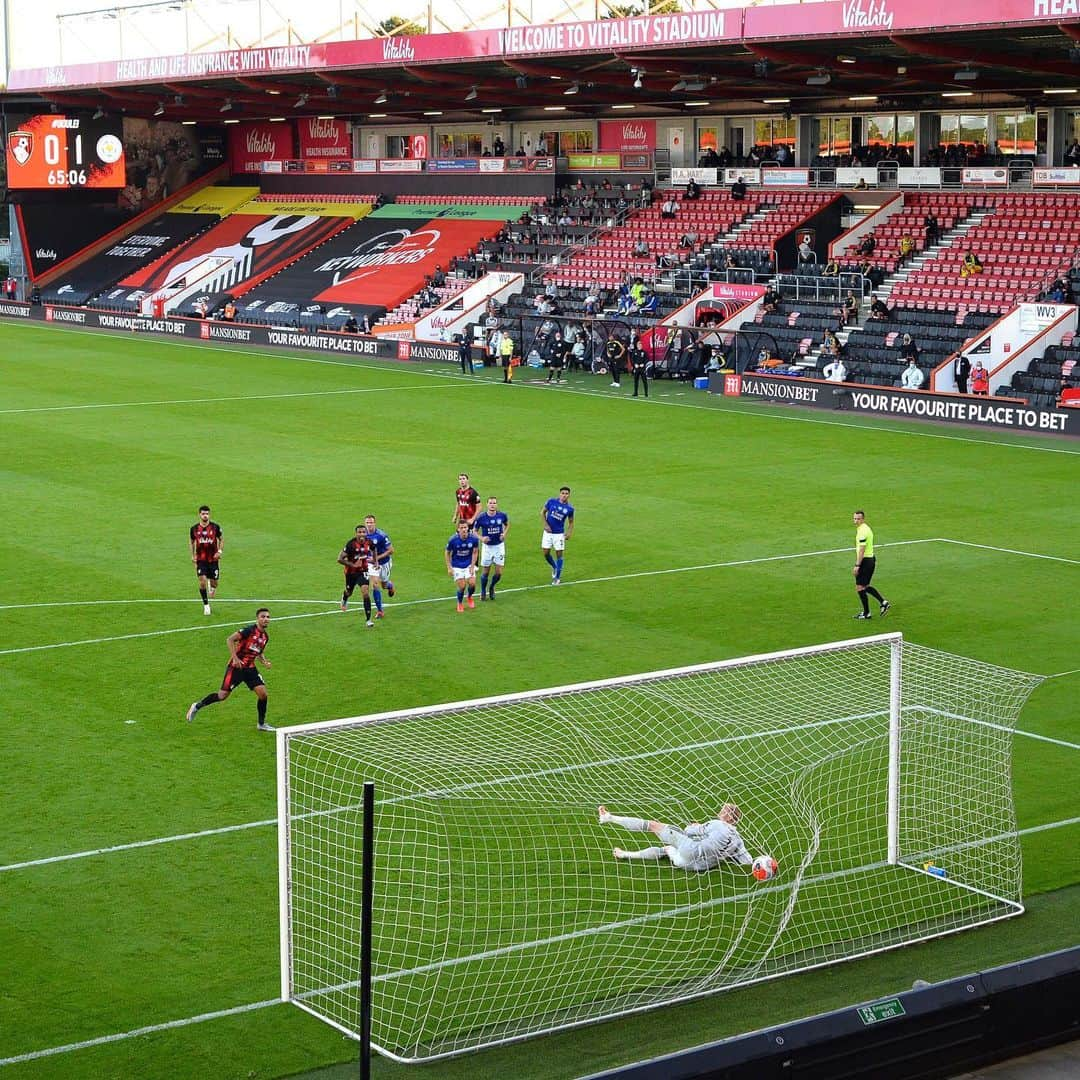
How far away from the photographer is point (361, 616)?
22.4m

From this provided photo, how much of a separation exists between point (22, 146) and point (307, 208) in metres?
13.7

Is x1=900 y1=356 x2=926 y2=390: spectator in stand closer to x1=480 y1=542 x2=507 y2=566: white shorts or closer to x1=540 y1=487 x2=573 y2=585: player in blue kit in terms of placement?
x1=540 y1=487 x2=573 y2=585: player in blue kit

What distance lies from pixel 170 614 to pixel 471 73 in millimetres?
40842

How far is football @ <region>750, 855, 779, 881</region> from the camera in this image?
13.5m

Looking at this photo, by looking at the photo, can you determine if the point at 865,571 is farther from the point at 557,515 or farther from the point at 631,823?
the point at 631,823

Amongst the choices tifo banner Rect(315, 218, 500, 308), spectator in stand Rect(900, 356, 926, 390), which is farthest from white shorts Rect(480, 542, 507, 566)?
tifo banner Rect(315, 218, 500, 308)

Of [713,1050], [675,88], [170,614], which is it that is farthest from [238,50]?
[713,1050]

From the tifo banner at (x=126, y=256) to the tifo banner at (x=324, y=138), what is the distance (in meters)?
5.57

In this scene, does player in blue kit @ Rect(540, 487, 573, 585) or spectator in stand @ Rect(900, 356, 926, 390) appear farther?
spectator in stand @ Rect(900, 356, 926, 390)

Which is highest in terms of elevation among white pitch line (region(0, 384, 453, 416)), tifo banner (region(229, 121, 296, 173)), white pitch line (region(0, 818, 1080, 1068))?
tifo banner (region(229, 121, 296, 173))

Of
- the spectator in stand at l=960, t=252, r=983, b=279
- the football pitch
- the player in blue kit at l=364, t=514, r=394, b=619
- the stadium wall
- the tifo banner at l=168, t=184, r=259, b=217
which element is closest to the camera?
the stadium wall

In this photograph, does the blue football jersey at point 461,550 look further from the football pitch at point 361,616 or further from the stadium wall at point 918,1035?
the stadium wall at point 918,1035

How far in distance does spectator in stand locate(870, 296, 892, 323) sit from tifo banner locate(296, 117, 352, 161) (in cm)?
3626

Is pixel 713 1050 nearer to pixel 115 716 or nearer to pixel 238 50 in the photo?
pixel 115 716
